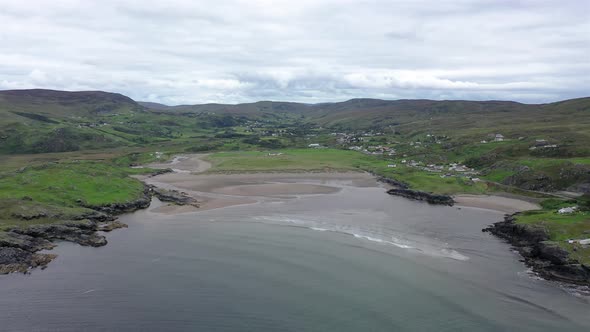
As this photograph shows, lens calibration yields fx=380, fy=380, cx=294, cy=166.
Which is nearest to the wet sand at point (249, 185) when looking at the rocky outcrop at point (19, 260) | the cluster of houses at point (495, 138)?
the rocky outcrop at point (19, 260)

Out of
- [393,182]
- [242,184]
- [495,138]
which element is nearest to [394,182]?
[393,182]

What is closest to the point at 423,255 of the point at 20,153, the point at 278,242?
the point at 278,242

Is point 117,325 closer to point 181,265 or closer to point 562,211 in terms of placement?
point 181,265

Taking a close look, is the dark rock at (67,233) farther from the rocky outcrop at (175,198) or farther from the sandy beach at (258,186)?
the rocky outcrop at (175,198)

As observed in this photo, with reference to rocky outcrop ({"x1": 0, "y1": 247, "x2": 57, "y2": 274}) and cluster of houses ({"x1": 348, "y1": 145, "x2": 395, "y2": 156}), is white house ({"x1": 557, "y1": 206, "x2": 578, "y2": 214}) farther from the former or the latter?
cluster of houses ({"x1": 348, "y1": 145, "x2": 395, "y2": 156})

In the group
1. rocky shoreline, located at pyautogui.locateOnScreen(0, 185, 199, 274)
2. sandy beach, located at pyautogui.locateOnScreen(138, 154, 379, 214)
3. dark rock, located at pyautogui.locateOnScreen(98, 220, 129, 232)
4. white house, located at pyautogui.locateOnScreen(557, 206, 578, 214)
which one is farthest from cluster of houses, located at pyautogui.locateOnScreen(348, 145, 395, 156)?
dark rock, located at pyautogui.locateOnScreen(98, 220, 129, 232)
